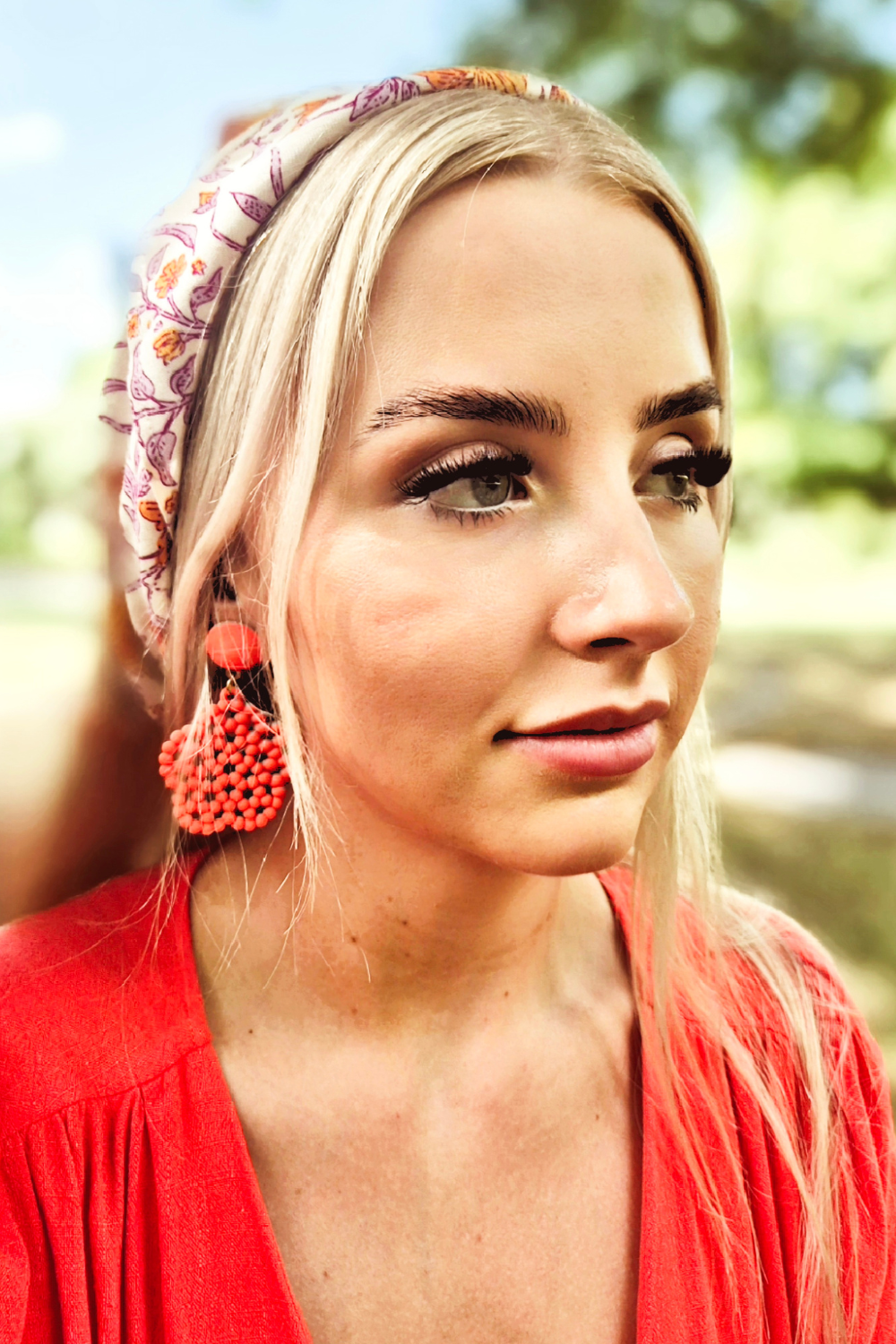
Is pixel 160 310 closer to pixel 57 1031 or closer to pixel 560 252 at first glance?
pixel 560 252

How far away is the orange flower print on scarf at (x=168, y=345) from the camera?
1236 millimetres

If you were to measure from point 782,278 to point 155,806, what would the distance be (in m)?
7.84

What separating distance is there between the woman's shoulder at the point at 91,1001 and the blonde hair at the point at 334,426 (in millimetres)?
204

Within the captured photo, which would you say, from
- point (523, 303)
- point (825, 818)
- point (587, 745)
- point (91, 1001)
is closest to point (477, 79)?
point (523, 303)

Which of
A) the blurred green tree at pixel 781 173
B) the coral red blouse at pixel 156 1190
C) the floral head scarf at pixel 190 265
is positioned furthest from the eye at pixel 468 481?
the blurred green tree at pixel 781 173

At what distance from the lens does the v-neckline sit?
110 cm

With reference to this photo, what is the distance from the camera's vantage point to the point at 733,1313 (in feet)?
4.11

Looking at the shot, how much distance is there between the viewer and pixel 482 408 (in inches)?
41.6

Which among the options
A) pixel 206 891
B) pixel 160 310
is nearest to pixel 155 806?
pixel 206 891

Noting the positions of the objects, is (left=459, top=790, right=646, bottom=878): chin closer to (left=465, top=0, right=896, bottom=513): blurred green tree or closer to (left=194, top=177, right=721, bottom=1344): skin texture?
(left=194, top=177, right=721, bottom=1344): skin texture

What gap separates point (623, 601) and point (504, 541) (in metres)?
0.13

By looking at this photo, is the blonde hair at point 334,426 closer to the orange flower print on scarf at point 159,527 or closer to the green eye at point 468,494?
the orange flower print on scarf at point 159,527

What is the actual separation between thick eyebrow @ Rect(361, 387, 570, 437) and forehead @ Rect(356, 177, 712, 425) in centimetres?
1

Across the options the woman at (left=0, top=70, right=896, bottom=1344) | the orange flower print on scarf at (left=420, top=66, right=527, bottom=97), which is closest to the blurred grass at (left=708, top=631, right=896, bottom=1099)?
the woman at (left=0, top=70, right=896, bottom=1344)
